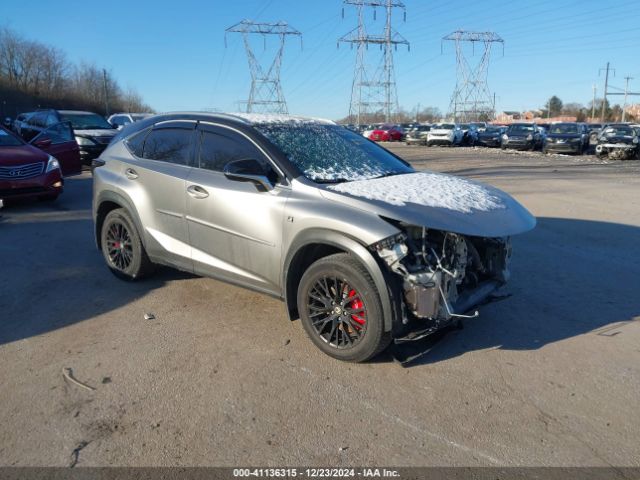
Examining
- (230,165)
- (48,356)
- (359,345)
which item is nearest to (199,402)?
(359,345)

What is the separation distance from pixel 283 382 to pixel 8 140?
29.8ft

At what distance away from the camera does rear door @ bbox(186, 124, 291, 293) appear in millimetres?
4047

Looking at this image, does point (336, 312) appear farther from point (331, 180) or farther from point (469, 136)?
point (469, 136)

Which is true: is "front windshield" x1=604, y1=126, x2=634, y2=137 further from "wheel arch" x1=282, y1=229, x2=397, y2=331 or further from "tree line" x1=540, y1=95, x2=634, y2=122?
"tree line" x1=540, y1=95, x2=634, y2=122

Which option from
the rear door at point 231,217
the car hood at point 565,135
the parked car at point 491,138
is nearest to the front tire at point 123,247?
the rear door at point 231,217

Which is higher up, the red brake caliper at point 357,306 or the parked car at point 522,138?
the parked car at point 522,138

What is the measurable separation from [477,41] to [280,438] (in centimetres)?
6758

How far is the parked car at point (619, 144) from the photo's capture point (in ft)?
77.7

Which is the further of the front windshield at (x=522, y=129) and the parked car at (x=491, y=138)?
the parked car at (x=491, y=138)

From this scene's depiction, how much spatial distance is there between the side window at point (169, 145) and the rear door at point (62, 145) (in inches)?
261

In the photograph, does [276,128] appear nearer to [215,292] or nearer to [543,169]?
[215,292]

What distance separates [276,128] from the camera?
15.0 ft

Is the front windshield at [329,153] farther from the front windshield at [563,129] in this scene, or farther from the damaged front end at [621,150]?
the front windshield at [563,129]

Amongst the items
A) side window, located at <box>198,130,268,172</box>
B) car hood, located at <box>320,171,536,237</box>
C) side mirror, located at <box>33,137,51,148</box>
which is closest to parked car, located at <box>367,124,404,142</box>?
side mirror, located at <box>33,137,51,148</box>
